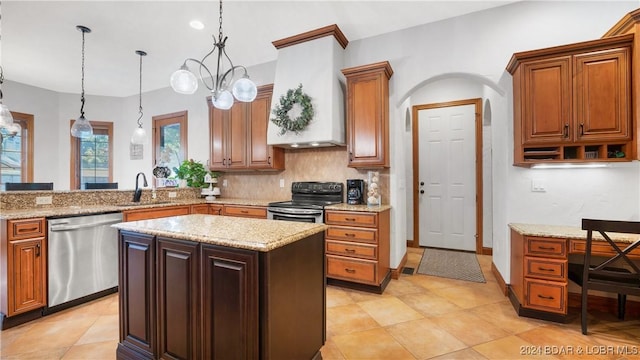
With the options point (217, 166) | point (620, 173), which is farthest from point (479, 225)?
point (217, 166)

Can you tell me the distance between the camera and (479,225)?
451cm

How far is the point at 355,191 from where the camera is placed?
352cm

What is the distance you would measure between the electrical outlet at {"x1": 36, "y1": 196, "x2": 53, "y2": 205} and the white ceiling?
6.67 feet

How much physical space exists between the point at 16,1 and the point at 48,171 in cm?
369

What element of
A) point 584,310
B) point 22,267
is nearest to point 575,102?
point 584,310

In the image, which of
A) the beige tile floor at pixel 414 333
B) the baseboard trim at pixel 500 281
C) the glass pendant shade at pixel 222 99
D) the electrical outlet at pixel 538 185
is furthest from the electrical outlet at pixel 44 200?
the electrical outlet at pixel 538 185

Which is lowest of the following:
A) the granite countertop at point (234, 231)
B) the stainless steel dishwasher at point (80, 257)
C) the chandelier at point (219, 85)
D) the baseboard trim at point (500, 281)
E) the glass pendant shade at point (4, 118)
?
the baseboard trim at point (500, 281)

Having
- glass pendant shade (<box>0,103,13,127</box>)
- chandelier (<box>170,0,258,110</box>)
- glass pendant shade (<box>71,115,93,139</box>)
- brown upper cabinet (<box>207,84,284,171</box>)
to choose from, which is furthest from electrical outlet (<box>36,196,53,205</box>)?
chandelier (<box>170,0,258,110</box>)

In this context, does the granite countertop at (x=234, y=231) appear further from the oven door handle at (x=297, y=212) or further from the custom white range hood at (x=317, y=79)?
the custom white range hood at (x=317, y=79)

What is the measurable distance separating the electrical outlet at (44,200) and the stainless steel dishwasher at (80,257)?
605 millimetres

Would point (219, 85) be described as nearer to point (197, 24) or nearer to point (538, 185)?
point (197, 24)

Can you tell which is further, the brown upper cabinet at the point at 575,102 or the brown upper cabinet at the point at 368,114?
the brown upper cabinet at the point at 368,114

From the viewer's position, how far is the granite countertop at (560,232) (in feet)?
7.29

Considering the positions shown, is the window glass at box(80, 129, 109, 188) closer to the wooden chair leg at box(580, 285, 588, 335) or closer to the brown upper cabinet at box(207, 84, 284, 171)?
the brown upper cabinet at box(207, 84, 284, 171)
